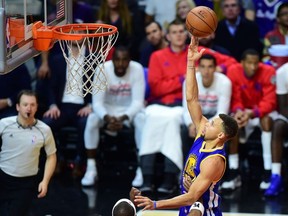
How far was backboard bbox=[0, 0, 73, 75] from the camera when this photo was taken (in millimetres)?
6020

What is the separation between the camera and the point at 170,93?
9.46 meters

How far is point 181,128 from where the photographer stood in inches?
361

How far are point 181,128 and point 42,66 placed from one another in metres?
1.93

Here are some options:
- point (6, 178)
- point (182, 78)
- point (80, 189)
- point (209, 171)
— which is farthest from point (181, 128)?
point (209, 171)

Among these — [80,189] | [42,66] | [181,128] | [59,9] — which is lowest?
[80,189]

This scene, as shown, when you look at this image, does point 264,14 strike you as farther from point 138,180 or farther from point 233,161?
point 138,180

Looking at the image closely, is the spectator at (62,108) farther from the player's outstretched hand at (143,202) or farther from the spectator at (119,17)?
the player's outstretched hand at (143,202)

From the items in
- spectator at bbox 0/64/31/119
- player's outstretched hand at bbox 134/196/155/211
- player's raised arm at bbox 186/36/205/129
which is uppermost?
player's raised arm at bbox 186/36/205/129

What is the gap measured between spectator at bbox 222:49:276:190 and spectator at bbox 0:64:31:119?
232 cm

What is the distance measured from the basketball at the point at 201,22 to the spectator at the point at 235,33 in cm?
313

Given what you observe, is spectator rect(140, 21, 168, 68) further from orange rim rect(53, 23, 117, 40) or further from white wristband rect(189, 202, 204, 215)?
white wristband rect(189, 202, 204, 215)

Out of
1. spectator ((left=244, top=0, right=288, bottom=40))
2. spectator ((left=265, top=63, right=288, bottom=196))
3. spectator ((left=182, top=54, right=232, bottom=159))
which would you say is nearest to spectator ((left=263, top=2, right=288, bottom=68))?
spectator ((left=265, top=63, right=288, bottom=196))

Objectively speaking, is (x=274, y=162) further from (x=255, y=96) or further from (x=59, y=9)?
(x=59, y=9)

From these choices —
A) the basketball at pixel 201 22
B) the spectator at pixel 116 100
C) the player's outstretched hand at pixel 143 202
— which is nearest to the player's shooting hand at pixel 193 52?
the basketball at pixel 201 22
